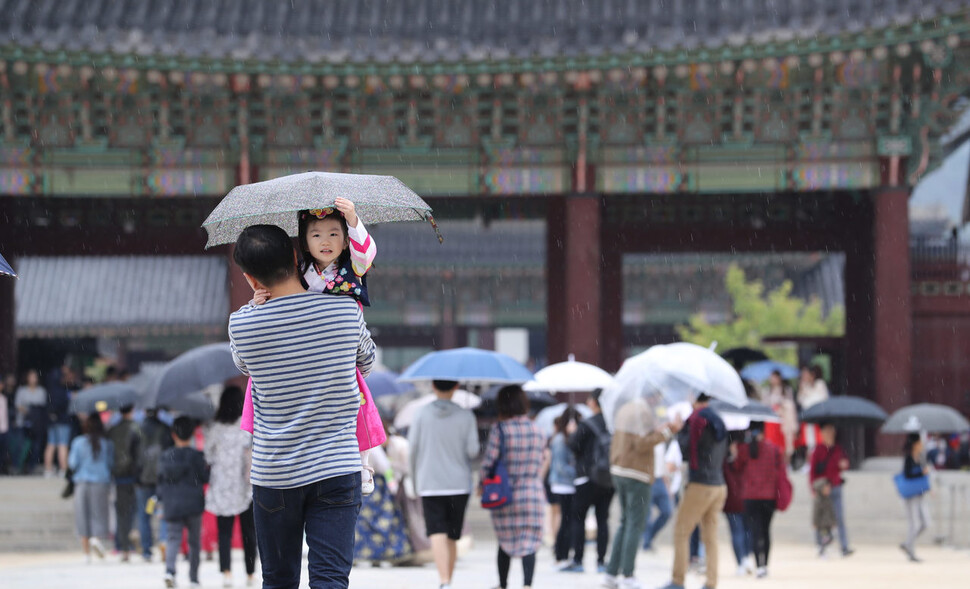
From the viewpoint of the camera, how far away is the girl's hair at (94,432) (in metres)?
13.2

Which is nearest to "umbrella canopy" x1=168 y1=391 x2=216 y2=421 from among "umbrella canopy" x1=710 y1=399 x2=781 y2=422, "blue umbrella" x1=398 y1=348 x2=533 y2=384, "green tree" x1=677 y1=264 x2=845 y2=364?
"blue umbrella" x1=398 y1=348 x2=533 y2=384

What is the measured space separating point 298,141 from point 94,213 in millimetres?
3194

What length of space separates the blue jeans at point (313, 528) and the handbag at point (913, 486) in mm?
9973

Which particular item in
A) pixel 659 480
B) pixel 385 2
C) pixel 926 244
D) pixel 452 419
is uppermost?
pixel 385 2

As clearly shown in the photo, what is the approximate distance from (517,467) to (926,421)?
6.59 m

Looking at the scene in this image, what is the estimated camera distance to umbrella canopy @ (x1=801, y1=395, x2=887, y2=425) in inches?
546

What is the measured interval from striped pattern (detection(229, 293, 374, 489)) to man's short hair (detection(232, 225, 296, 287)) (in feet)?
0.32

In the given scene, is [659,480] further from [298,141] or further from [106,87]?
[106,87]

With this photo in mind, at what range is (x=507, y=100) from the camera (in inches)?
653

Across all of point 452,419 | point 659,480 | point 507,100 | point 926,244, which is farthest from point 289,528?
point 926,244

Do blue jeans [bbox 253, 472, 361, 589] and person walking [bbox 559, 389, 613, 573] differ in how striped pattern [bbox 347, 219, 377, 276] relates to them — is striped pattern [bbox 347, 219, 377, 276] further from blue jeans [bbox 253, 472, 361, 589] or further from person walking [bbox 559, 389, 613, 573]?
person walking [bbox 559, 389, 613, 573]

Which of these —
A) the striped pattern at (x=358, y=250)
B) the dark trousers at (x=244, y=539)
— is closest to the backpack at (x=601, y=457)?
the dark trousers at (x=244, y=539)

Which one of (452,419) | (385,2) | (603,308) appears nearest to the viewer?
(452,419)

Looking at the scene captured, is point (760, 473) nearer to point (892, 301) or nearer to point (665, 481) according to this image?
point (665, 481)
